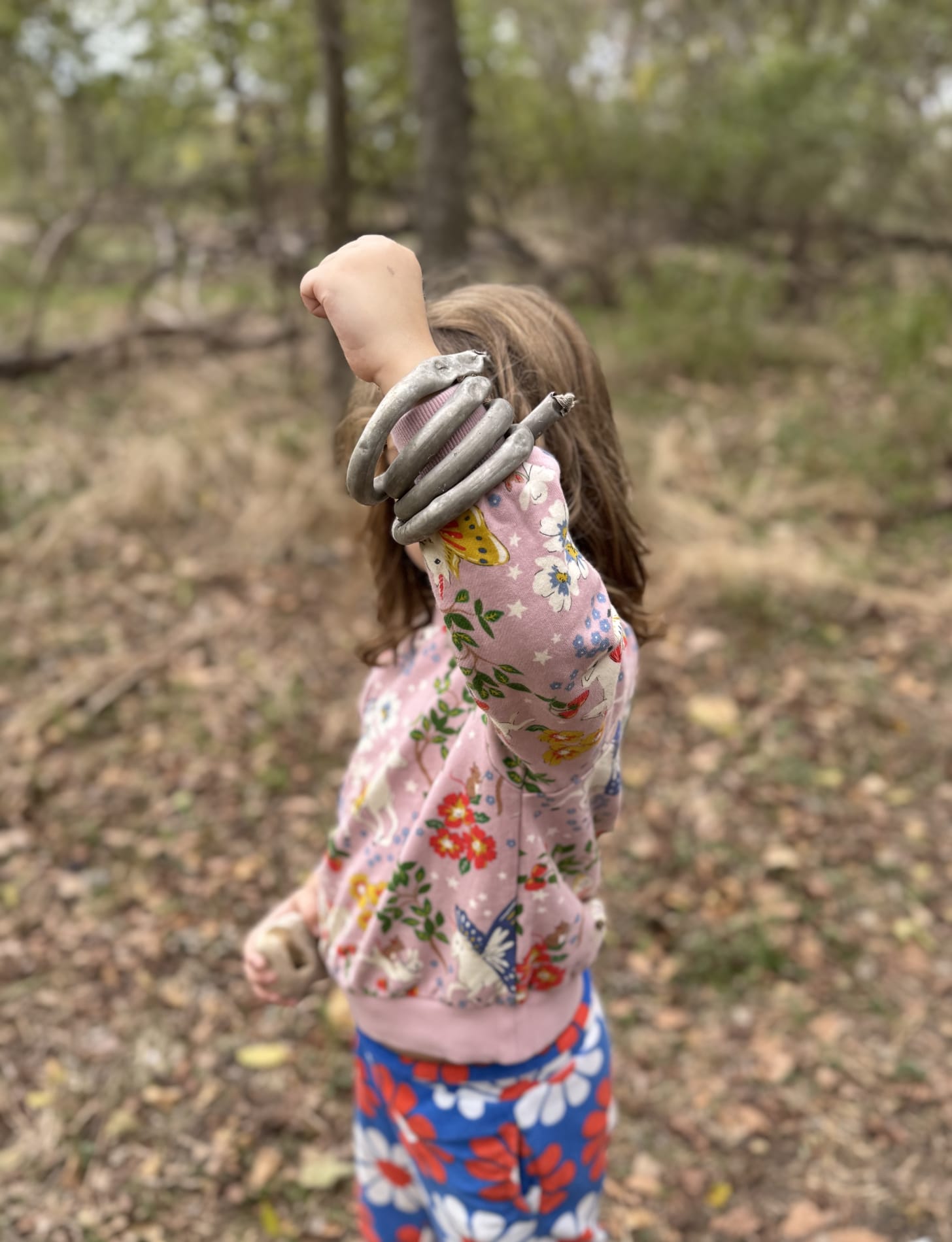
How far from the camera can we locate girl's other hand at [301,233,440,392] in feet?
2.80

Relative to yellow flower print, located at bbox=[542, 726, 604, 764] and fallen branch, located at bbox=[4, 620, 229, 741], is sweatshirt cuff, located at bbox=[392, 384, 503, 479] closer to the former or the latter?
yellow flower print, located at bbox=[542, 726, 604, 764]

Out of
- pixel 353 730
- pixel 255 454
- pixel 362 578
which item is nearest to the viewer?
pixel 353 730

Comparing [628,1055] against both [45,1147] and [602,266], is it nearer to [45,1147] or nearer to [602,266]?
[45,1147]

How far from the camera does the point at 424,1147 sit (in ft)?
4.36

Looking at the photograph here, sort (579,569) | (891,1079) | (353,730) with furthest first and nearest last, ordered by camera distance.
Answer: (353,730)
(891,1079)
(579,569)

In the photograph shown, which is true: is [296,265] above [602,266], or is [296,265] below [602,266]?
above

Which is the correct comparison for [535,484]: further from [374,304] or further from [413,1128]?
[413,1128]

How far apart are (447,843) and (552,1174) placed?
0.53m

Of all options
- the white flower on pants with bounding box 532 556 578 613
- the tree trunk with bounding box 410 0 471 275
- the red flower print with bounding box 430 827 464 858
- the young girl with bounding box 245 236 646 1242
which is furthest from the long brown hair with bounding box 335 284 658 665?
the tree trunk with bounding box 410 0 471 275

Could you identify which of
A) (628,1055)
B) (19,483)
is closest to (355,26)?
(19,483)

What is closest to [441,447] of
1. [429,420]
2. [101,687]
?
[429,420]

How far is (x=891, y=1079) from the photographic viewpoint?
2.54 m

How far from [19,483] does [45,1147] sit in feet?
13.2

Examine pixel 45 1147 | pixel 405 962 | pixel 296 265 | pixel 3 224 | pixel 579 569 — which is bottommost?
pixel 3 224
